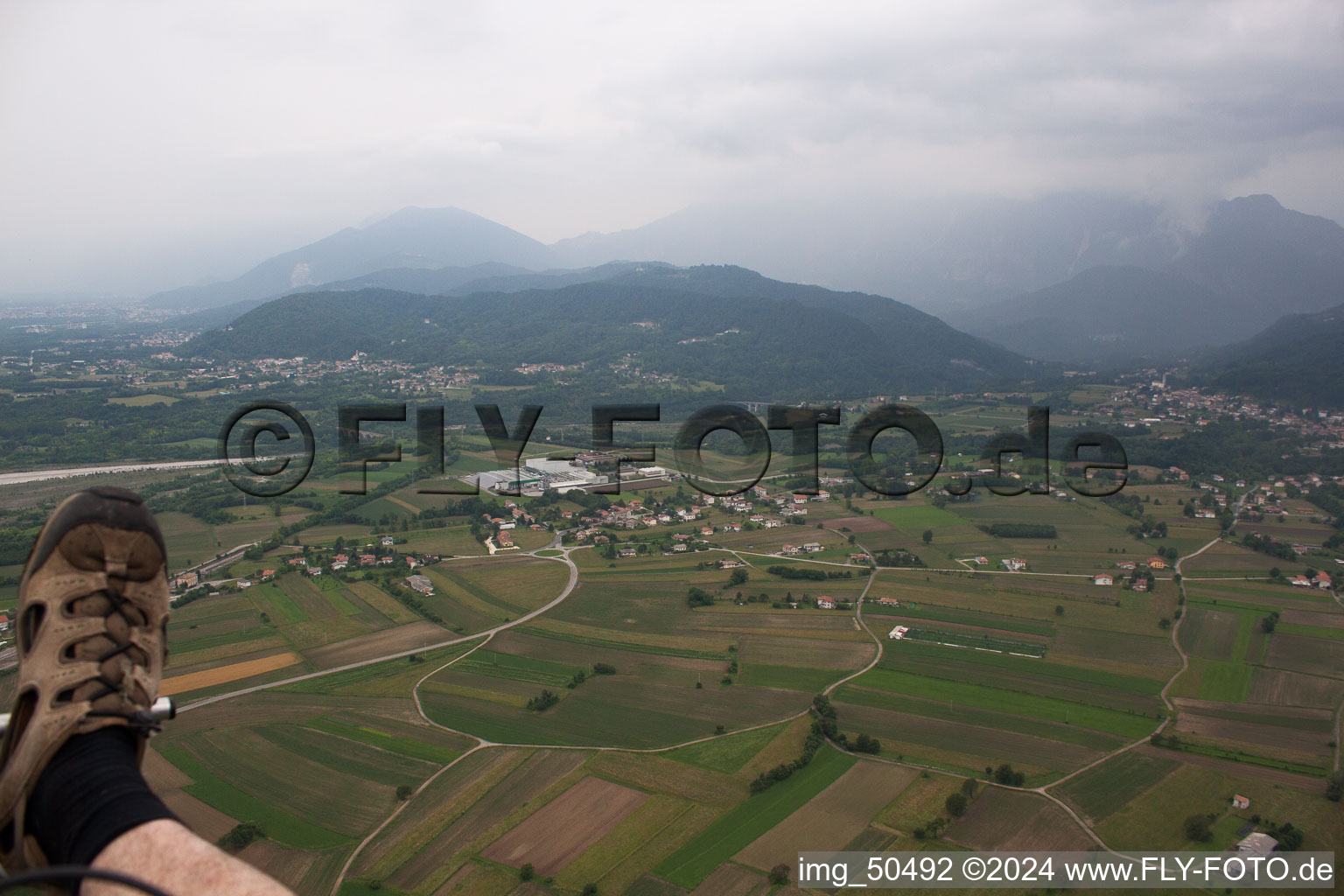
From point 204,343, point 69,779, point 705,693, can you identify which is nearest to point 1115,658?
point 705,693

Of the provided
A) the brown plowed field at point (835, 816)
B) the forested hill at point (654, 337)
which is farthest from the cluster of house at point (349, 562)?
the forested hill at point (654, 337)

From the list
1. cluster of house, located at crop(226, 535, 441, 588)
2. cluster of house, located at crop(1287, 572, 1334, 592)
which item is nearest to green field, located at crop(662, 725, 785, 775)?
cluster of house, located at crop(226, 535, 441, 588)

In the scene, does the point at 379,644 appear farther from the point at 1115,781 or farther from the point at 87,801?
the point at 87,801

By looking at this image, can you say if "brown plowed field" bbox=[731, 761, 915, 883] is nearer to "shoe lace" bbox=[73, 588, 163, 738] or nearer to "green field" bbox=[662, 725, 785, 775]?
"green field" bbox=[662, 725, 785, 775]

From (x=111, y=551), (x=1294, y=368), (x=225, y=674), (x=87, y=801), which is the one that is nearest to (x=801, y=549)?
(x=225, y=674)

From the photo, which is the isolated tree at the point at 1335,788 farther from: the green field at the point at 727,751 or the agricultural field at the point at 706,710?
the green field at the point at 727,751

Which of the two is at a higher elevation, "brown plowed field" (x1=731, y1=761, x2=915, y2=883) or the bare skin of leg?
the bare skin of leg

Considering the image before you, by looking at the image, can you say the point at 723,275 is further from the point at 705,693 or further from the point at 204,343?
the point at 705,693

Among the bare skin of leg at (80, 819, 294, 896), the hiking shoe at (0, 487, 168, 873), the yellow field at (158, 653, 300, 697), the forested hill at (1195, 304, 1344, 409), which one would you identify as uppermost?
the forested hill at (1195, 304, 1344, 409)
